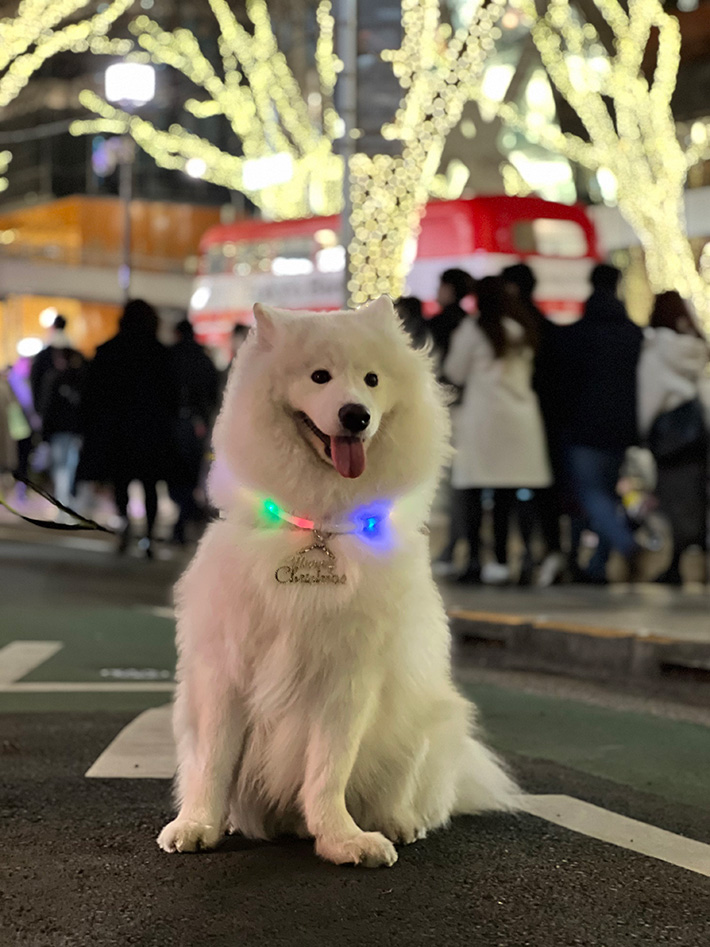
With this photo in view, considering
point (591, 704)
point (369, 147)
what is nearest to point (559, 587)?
point (591, 704)

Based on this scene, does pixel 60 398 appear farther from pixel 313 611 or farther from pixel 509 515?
pixel 313 611

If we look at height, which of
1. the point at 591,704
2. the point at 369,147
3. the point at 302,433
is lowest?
the point at 591,704

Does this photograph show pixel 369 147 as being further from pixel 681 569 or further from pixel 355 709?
pixel 355 709

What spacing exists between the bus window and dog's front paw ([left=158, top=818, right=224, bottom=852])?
58.6 feet

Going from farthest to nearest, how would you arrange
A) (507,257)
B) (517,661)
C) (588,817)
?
1. (507,257)
2. (517,661)
3. (588,817)

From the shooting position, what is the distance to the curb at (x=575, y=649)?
7676 millimetres

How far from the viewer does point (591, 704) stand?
6.97 meters

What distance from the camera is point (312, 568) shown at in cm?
390

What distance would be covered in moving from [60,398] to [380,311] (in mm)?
13475

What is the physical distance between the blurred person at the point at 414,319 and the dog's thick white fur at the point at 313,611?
22.2 feet

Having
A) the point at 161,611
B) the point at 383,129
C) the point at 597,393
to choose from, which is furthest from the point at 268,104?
the point at 161,611

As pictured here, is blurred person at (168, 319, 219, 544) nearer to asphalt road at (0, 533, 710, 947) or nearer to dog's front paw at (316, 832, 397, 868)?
asphalt road at (0, 533, 710, 947)

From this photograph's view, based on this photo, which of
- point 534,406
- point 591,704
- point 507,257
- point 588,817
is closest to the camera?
point 588,817

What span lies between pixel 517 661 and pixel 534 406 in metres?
2.64
